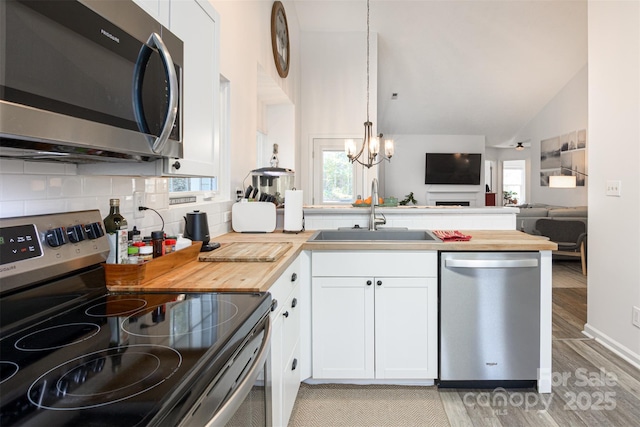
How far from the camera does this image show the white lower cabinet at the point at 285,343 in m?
1.46

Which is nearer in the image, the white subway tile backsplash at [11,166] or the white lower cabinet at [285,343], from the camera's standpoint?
the white subway tile backsplash at [11,166]

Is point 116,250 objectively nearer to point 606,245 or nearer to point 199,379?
point 199,379

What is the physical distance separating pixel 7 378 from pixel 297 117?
16.6 ft

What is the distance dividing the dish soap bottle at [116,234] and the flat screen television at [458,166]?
883 centimetres

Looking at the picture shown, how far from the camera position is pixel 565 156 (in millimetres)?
7883

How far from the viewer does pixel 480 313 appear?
7.07ft

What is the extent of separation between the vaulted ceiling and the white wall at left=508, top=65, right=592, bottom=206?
0.17m

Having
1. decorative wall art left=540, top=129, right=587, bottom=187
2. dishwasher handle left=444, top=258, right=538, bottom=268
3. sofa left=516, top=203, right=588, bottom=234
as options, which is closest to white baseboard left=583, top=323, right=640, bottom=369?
dishwasher handle left=444, top=258, right=538, bottom=268

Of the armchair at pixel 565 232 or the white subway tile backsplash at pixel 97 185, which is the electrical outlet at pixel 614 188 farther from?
the white subway tile backsplash at pixel 97 185

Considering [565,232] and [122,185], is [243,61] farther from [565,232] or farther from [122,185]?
[565,232]

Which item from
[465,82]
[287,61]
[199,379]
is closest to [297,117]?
[287,61]

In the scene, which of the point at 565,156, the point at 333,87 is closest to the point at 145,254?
the point at 333,87

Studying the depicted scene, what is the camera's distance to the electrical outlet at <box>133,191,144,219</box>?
157 centimetres

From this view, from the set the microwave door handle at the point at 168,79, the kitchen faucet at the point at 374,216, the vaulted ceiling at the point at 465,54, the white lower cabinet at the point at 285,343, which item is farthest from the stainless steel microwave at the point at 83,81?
the vaulted ceiling at the point at 465,54
